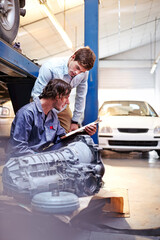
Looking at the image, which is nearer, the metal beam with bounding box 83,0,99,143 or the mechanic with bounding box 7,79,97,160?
the mechanic with bounding box 7,79,97,160

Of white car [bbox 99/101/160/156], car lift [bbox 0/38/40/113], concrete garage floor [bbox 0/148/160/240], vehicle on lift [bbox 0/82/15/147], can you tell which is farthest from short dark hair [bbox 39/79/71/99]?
white car [bbox 99/101/160/156]

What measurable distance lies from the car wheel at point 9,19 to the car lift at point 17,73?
4.6 inches

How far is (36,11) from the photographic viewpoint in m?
7.85

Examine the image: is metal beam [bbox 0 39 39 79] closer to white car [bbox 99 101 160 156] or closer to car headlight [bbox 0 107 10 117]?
car headlight [bbox 0 107 10 117]

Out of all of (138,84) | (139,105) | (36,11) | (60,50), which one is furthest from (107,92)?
(139,105)

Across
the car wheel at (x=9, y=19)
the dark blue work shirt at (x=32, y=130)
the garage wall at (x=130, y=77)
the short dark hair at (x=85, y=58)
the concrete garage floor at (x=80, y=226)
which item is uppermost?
the garage wall at (x=130, y=77)

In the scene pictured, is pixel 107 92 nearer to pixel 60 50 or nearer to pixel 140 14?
pixel 60 50

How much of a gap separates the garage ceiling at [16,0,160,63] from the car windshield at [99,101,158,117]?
284 cm

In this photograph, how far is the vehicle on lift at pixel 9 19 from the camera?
6.72 feet

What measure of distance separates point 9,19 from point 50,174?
1200 mm

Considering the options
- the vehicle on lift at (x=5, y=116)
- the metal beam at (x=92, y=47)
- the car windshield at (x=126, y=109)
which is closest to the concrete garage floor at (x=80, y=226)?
the vehicle on lift at (x=5, y=116)

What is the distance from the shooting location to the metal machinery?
1.76 metres

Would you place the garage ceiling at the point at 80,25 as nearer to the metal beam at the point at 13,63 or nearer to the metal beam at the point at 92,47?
the metal beam at the point at 92,47

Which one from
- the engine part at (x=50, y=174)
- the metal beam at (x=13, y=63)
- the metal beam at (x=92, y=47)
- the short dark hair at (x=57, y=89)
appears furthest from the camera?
the metal beam at (x=92, y=47)
